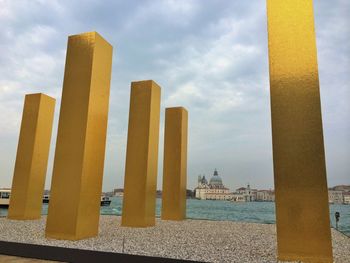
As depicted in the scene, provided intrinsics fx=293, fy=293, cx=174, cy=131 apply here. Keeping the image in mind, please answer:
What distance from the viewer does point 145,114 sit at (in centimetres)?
1096

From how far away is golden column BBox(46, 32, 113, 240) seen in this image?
7293 mm

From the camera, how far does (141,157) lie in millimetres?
10625

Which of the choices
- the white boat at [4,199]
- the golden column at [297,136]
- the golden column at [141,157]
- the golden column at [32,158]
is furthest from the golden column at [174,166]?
the white boat at [4,199]

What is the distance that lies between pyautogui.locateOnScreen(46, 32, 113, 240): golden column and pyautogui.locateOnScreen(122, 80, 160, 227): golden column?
2.50m

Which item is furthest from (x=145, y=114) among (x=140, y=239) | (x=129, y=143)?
(x=140, y=239)

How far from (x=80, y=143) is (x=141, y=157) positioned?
3.40 meters

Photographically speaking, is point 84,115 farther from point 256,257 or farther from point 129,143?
point 256,257

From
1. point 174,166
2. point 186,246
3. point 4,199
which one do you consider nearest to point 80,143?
point 186,246

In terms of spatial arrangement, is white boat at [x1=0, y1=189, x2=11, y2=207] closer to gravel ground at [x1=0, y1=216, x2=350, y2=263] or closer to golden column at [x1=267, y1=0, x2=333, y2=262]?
gravel ground at [x1=0, y1=216, x2=350, y2=263]

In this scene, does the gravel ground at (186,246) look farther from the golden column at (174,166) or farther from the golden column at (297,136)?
the golden column at (174,166)

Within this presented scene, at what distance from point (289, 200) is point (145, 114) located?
6.56m

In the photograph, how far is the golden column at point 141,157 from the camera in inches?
407

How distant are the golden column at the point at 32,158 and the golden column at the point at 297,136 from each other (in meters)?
9.99

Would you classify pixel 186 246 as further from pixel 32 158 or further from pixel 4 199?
pixel 4 199
